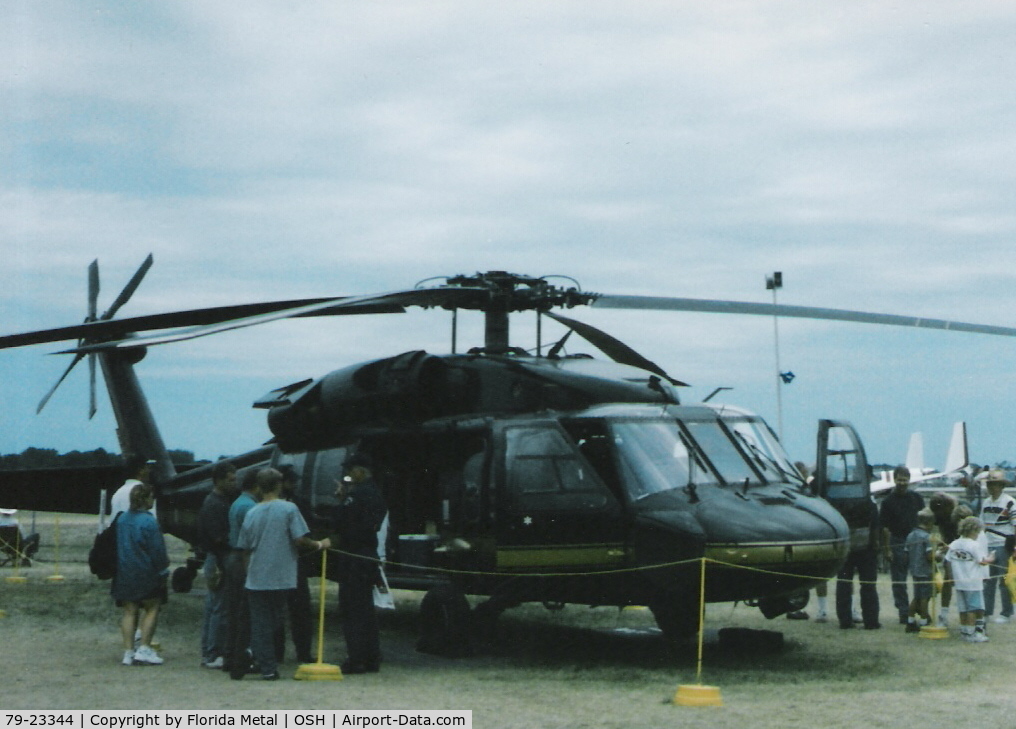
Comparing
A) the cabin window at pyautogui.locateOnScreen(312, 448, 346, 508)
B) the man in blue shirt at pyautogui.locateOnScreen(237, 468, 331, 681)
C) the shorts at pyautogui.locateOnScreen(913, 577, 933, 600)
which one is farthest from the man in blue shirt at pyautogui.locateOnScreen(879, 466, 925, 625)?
the man in blue shirt at pyautogui.locateOnScreen(237, 468, 331, 681)

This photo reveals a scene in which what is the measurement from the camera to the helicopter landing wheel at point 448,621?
10570 millimetres

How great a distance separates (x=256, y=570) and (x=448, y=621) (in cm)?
216

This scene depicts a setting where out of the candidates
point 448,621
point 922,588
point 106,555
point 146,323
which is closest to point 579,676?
point 448,621

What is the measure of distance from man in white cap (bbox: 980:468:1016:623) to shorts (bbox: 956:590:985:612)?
1.37 metres

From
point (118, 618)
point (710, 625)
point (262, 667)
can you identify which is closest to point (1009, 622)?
point (710, 625)

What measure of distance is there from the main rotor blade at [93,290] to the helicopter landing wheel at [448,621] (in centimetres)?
875

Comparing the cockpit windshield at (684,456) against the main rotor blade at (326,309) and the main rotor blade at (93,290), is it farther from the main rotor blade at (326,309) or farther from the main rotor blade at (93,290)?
the main rotor blade at (93,290)

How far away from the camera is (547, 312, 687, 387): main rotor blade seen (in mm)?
11636

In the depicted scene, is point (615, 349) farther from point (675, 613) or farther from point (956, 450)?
point (956, 450)

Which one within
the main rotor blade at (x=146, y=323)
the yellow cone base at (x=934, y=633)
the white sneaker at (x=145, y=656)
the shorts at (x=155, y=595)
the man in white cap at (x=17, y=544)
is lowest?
the man in white cap at (x=17, y=544)

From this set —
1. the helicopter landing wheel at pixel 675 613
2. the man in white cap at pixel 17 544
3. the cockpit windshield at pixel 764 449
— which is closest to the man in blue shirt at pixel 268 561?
the helicopter landing wheel at pixel 675 613

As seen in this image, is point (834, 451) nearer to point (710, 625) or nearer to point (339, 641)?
point (710, 625)

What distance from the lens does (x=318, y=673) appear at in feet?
30.0

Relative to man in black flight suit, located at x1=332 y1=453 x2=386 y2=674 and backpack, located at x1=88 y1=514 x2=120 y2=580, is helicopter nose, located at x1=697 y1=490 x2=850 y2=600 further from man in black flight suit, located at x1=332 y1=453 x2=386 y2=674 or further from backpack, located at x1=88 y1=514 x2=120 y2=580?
backpack, located at x1=88 y1=514 x2=120 y2=580
